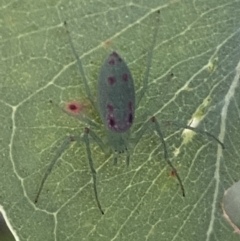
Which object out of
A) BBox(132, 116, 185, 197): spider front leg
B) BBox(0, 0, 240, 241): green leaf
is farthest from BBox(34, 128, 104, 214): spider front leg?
BBox(132, 116, 185, 197): spider front leg

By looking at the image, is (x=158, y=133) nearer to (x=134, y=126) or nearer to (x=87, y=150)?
(x=134, y=126)

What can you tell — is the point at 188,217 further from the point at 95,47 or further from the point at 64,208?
the point at 95,47

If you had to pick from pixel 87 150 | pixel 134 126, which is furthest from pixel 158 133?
pixel 87 150

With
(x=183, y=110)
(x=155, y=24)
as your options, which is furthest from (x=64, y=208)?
(x=155, y=24)

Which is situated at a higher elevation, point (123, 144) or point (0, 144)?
point (0, 144)

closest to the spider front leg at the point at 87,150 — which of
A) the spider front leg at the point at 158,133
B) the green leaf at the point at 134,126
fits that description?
the green leaf at the point at 134,126

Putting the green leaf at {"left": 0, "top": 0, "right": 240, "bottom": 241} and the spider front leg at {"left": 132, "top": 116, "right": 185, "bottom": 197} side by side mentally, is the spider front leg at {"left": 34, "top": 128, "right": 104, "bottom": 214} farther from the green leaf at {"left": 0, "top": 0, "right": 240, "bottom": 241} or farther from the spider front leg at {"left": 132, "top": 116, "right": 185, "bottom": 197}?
the spider front leg at {"left": 132, "top": 116, "right": 185, "bottom": 197}

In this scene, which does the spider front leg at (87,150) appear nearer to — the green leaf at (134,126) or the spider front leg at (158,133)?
the green leaf at (134,126)

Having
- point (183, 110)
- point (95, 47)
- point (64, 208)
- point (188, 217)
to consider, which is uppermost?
point (95, 47)
